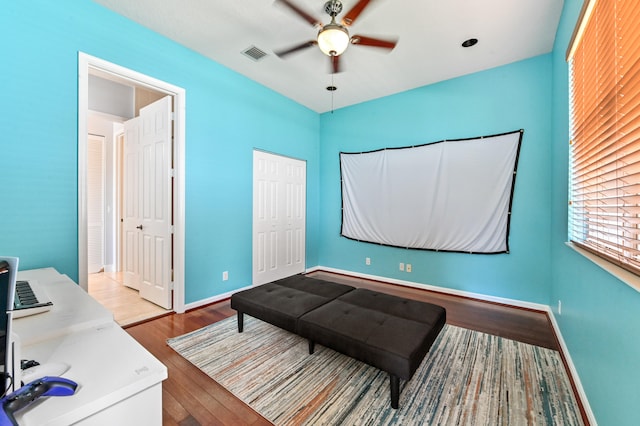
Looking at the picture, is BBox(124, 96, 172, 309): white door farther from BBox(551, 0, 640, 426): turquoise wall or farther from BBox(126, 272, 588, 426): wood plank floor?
BBox(551, 0, 640, 426): turquoise wall

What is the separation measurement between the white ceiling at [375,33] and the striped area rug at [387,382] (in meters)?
2.55

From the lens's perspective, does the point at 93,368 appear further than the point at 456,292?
No

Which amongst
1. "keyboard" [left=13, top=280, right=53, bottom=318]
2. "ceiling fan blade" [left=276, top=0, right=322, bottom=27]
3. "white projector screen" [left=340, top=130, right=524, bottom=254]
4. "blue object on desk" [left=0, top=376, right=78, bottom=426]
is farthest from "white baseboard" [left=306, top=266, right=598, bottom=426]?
"ceiling fan blade" [left=276, top=0, right=322, bottom=27]

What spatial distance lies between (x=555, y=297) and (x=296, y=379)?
8.75 ft

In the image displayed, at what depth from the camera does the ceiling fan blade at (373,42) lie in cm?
213

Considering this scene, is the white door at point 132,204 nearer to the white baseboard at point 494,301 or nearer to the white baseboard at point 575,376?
the white baseboard at point 494,301

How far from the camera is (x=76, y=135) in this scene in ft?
7.26

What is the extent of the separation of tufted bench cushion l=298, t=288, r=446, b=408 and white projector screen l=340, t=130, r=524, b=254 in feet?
5.65

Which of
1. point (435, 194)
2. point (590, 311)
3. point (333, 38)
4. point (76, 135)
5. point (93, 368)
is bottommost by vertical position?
point (590, 311)

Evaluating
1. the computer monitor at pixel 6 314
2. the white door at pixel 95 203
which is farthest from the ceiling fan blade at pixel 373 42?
the white door at pixel 95 203

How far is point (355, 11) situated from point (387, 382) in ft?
8.47

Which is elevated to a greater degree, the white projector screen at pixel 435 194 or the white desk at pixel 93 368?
the white projector screen at pixel 435 194

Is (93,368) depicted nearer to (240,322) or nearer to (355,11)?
(240,322)

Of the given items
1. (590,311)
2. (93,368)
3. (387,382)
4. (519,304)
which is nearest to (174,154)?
(93,368)
